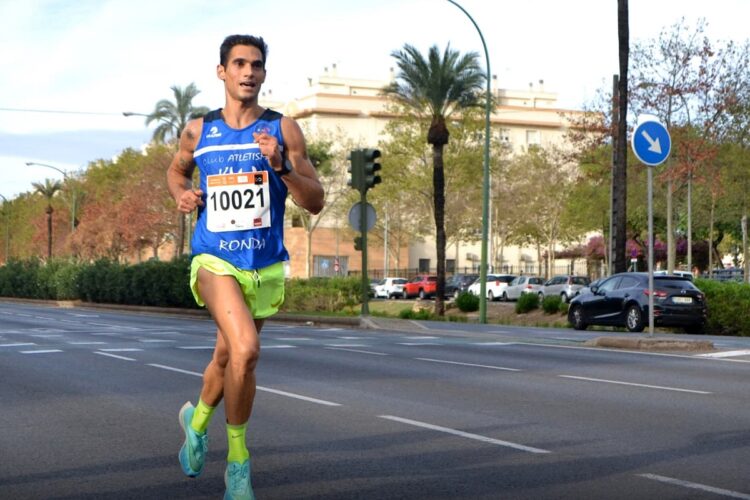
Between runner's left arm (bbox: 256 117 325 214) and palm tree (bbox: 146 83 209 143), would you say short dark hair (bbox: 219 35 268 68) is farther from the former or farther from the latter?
palm tree (bbox: 146 83 209 143)

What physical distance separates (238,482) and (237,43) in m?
2.15

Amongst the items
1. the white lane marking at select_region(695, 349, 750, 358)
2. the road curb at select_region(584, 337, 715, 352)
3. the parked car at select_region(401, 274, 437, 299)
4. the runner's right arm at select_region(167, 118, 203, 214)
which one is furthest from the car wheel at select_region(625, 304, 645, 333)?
the parked car at select_region(401, 274, 437, 299)

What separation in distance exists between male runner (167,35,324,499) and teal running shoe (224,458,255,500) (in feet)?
0.50

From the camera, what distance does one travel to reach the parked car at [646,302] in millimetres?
26791

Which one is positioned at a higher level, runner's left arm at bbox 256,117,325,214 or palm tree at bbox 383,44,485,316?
palm tree at bbox 383,44,485,316

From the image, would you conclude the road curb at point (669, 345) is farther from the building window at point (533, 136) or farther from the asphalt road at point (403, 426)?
the building window at point (533, 136)

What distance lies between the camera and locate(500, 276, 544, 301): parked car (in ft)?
204

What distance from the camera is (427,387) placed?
1205cm

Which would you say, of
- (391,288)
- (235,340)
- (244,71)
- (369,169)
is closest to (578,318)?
(369,169)

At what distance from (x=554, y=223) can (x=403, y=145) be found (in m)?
12.7

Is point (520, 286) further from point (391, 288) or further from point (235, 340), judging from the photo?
point (235, 340)

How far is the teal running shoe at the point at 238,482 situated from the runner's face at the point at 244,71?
5.88 feet

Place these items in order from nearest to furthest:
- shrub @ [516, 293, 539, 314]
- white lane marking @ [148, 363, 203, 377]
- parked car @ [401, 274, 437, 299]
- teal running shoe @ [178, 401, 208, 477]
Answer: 1. teal running shoe @ [178, 401, 208, 477]
2. white lane marking @ [148, 363, 203, 377]
3. shrub @ [516, 293, 539, 314]
4. parked car @ [401, 274, 437, 299]

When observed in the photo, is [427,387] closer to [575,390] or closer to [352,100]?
[575,390]
